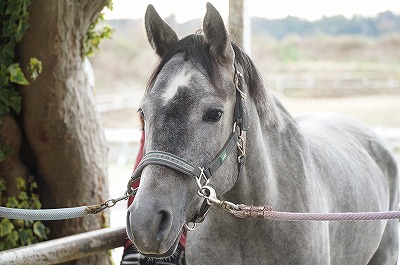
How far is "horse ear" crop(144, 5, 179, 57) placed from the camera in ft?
8.61

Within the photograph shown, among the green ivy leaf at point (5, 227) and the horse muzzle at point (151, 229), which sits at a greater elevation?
the horse muzzle at point (151, 229)

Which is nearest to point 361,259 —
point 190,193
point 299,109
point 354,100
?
point 190,193

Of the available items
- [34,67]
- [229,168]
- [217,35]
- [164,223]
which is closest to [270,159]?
[229,168]

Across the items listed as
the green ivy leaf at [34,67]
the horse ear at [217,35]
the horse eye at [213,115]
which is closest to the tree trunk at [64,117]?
the green ivy leaf at [34,67]

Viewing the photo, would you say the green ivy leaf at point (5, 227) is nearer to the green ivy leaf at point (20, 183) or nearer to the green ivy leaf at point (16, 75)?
A: the green ivy leaf at point (20, 183)

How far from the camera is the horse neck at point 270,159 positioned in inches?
107

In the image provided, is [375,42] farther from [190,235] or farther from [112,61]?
[190,235]

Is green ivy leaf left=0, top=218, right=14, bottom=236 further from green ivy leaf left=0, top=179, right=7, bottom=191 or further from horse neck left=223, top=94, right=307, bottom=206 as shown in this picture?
horse neck left=223, top=94, right=307, bottom=206

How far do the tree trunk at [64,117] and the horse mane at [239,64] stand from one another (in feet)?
4.17

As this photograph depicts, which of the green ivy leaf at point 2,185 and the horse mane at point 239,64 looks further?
the green ivy leaf at point 2,185

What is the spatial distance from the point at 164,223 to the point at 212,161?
1.12 ft

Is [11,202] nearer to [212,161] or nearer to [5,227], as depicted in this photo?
[5,227]

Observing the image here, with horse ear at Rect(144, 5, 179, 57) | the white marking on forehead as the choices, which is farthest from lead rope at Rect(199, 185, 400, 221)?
horse ear at Rect(144, 5, 179, 57)

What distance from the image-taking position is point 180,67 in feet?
7.93
